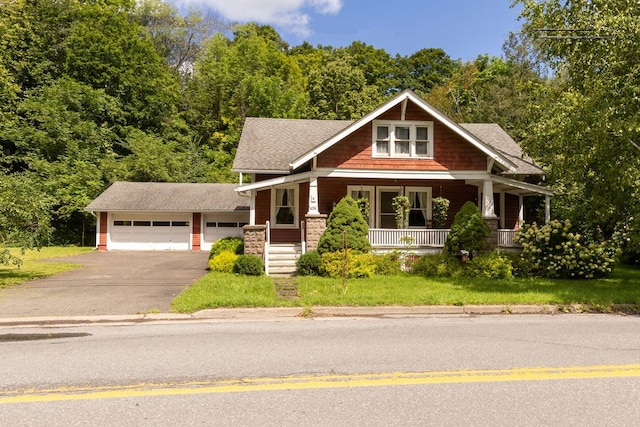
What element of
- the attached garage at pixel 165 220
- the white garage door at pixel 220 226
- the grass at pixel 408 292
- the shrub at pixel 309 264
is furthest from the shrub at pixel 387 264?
the white garage door at pixel 220 226

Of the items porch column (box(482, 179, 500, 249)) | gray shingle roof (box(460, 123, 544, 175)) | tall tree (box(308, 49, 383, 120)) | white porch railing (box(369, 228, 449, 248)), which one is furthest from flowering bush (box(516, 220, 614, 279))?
tall tree (box(308, 49, 383, 120))

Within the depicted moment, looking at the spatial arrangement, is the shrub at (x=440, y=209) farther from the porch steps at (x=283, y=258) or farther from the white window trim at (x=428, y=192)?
the porch steps at (x=283, y=258)

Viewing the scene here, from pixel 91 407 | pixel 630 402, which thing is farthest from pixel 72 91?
pixel 630 402

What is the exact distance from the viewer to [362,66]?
5325 cm

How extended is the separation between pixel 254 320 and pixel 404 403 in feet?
15.8

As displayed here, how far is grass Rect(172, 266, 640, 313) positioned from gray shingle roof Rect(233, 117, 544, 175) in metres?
5.56

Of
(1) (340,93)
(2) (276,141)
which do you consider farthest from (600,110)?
(1) (340,93)

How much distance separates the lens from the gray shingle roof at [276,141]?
1784 centimetres

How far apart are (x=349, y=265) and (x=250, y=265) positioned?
3.22 m

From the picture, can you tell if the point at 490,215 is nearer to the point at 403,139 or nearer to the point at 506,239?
the point at 506,239

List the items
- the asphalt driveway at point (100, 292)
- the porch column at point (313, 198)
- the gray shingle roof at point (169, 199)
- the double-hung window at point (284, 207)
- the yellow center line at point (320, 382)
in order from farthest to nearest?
the gray shingle roof at point (169, 199)
the double-hung window at point (284, 207)
the porch column at point (313, 198)
the asphalt driveway at point (100, 292)
the yellow center line at point (320, 382)

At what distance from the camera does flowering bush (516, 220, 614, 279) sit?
13867 millimetres

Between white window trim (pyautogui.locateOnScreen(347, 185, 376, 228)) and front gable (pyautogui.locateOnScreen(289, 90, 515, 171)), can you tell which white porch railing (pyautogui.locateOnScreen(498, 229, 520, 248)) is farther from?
white window trim (pyautogui.locateOnScreen(347, 185, 376, 228))

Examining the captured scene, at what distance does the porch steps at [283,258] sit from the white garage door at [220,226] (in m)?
12.3
